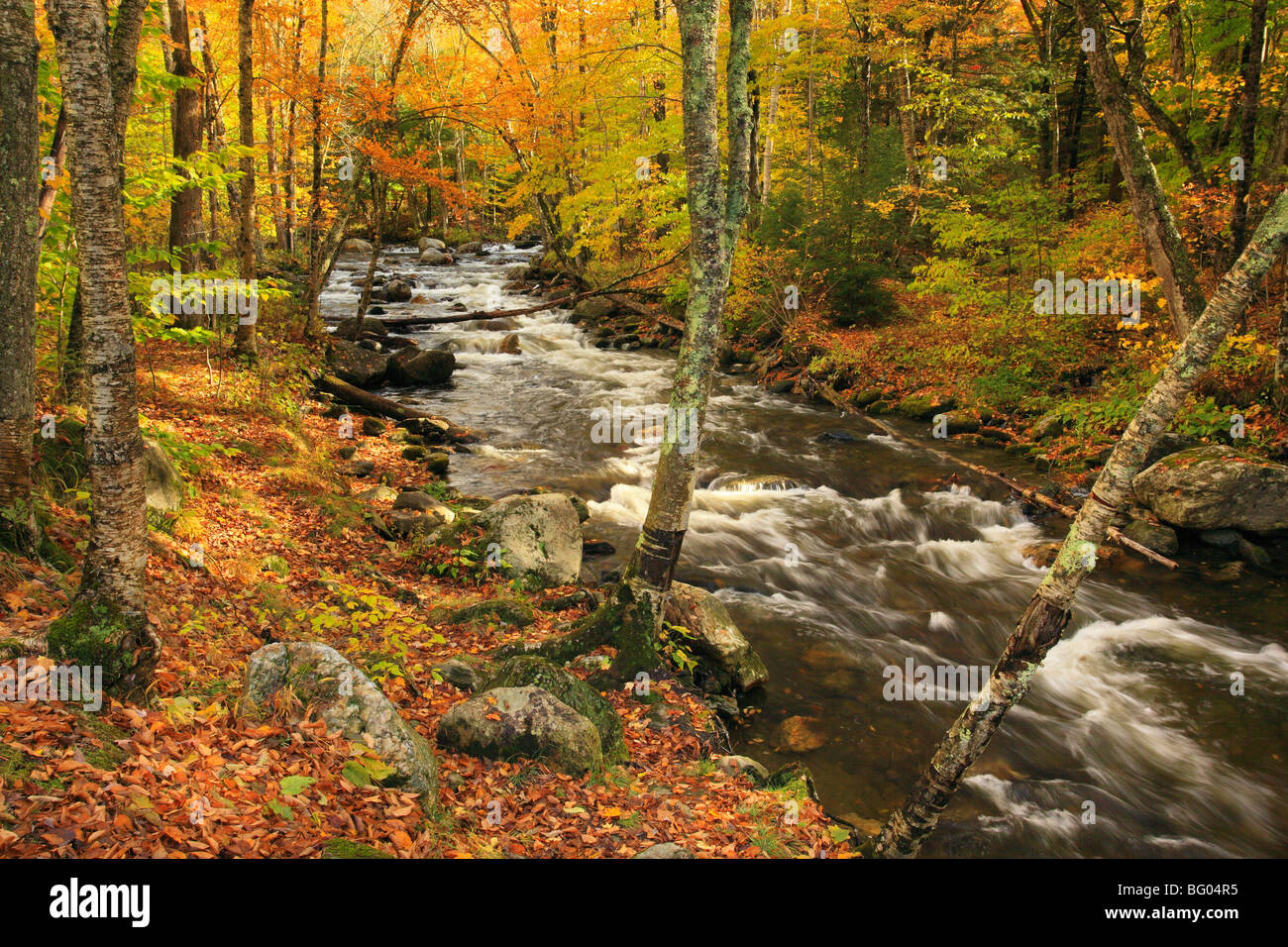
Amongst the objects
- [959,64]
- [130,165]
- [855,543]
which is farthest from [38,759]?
[959,64]

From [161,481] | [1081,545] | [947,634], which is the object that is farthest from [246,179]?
[1081,545]

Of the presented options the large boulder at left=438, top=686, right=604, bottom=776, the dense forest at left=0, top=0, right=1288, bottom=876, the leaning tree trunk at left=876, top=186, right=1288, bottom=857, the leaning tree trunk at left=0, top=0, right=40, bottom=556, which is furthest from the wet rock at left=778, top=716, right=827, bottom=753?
the leaning tree trunk at left=0, top=0, right=40, bottom=556

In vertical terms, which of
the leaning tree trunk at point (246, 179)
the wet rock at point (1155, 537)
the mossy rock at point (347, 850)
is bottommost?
the mossy rock at point (347, 850)

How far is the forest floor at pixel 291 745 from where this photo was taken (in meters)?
3.37

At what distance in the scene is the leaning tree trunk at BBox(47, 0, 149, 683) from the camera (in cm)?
362

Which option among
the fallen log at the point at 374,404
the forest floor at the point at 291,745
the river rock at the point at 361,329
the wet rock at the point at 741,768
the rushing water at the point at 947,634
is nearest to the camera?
the forest floor at the point at 291,745

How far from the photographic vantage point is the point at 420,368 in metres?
18.4

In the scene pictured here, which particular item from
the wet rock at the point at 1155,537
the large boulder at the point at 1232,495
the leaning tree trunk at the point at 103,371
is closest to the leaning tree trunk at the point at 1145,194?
the large boulder at the point at 1232,495

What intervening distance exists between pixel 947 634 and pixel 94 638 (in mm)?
8659

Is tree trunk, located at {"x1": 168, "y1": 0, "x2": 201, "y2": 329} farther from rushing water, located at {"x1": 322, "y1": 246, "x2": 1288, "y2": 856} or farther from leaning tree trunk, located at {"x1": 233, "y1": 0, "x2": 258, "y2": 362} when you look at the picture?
rushing water, located at {"x1": 322, "y1": 246, "x2": 1288, "y2": 856}

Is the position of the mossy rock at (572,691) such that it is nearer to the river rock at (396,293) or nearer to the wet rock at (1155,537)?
the wet rock at (1155,537)

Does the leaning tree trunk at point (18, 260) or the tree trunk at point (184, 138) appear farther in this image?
the tree trunk at point (184, 138)

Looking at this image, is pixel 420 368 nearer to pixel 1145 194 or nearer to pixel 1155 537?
pixel 1145 194

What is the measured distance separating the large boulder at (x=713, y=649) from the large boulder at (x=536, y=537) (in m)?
1.91
